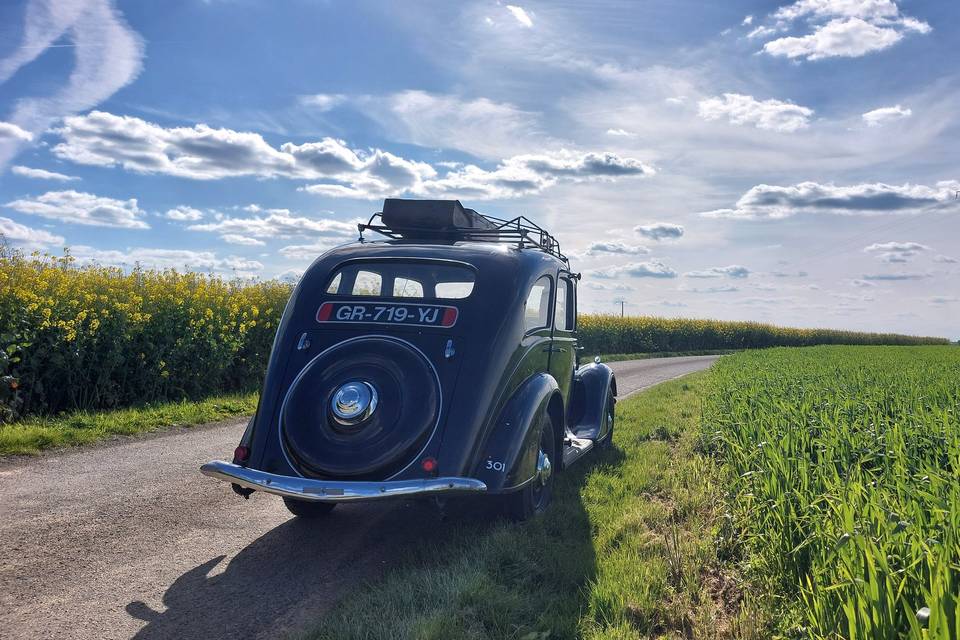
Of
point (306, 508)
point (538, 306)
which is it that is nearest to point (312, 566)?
point (306, 508)

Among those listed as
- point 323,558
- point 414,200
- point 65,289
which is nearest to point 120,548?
point 323,558

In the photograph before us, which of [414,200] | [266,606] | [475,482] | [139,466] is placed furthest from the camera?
[139,466]

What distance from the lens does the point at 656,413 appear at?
1064 centimetres

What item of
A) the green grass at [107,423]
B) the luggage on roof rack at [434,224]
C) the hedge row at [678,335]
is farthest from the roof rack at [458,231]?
the hedge row at [678,335]

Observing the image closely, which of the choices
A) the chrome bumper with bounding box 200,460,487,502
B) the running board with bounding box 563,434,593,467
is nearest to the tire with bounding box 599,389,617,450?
the running board with bounding box 563,434,593,467

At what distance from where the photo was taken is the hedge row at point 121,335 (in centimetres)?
884

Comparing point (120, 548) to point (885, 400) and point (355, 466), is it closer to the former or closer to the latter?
point (355, 466)

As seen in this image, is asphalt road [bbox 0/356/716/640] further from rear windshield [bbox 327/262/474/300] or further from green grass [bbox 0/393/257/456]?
rear windshield [bbox 327/262/474/300]

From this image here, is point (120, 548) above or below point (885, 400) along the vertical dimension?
below

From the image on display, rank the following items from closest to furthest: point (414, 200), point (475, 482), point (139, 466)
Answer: point (475, 482)
point (414, 200)
point (139, 466)

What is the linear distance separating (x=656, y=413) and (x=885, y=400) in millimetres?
3814

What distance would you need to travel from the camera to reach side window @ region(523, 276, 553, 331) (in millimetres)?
5523

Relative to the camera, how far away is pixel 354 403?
4.66 m

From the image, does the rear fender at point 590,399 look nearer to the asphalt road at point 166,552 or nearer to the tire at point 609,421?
the tire at point 609,421
